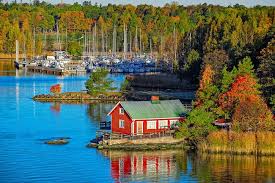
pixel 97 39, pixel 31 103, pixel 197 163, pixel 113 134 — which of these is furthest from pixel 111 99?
pixel 97 39

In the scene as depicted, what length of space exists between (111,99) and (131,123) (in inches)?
1188

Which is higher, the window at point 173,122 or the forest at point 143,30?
the forest at point 143,30

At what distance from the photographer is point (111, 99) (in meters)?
84.3

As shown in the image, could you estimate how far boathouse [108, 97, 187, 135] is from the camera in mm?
54406

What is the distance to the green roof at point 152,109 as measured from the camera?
180 ft

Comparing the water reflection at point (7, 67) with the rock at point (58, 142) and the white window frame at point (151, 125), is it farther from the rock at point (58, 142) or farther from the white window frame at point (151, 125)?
the white window frame at point (151, 125)

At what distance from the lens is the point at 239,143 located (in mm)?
50812

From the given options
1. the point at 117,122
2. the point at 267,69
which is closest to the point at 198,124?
the point at 117,122

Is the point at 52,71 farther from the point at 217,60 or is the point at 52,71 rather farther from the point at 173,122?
the point at 173,122

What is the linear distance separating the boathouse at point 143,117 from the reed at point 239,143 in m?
4.37

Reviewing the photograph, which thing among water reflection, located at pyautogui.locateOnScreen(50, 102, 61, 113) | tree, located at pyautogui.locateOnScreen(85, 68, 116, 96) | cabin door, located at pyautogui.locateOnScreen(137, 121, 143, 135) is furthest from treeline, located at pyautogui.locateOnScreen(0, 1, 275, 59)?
cabin door, located at pyautogui.locateOnScreen(137, 121, 143, 135)

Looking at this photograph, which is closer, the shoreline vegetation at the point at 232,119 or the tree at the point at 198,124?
the shoreline vegetation at the point at 232,119

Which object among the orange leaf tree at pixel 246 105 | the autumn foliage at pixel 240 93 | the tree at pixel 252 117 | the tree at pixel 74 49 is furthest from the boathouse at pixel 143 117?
the tree at pixel 74 49

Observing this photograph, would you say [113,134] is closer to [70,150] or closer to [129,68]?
[70,150]
